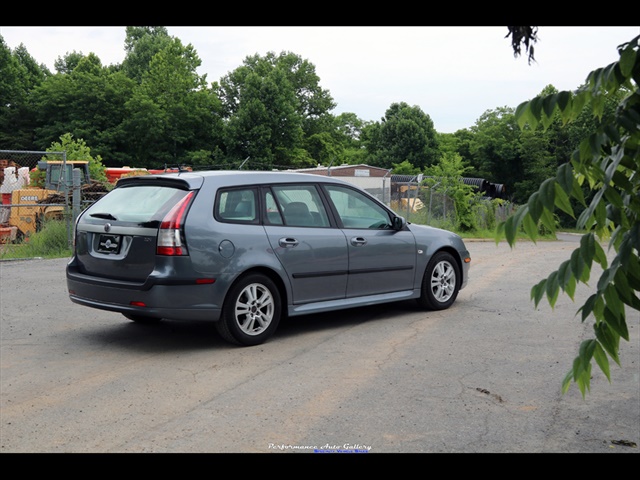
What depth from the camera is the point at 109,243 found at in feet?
25.3

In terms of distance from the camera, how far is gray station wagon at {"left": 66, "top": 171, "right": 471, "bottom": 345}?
24.0ft

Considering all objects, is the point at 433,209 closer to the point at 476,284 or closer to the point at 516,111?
the point at 476,284

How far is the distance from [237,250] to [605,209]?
5914 mm

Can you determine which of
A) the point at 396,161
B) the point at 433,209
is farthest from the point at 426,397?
the point at 396,161

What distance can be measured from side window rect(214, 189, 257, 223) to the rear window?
0.38 meters

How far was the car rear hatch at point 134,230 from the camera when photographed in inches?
287

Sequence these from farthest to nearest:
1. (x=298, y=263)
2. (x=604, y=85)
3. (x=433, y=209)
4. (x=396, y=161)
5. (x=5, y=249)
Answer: (x=396, y=161)
(x=433, y=209)
(x=5, y=249)
(x=298, y=263)
(x=604, y=85)

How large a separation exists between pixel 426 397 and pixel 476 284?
6.97 metres

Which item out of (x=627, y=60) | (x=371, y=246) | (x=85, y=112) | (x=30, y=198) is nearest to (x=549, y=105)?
(x=627, y=60)

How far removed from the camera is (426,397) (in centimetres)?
584

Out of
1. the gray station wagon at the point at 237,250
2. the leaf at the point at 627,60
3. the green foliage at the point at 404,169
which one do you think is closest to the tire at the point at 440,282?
the gray station wagon at the point at 237,250

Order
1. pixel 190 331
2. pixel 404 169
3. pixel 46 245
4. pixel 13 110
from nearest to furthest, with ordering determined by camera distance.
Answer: pixel 190 331 → pixel 46 245 → pixel 13 110 → pixel 404 169

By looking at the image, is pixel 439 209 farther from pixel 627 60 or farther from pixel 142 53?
pixel 142 53

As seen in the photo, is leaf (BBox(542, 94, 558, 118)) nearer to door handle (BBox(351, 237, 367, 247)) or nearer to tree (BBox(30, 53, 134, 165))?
door handle (BBox(351, 237, 367, 247))
